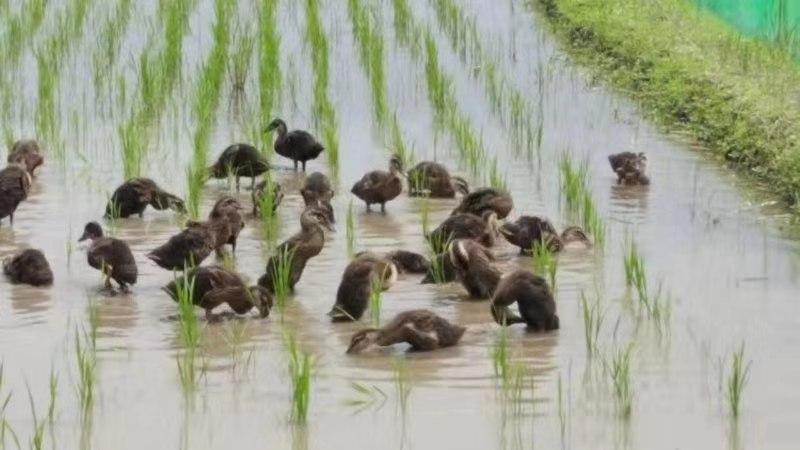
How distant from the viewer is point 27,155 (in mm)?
8945

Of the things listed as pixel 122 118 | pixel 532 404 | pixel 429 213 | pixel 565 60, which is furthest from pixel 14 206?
pixel 565 60

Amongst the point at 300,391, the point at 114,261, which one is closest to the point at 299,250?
the point at 114,261

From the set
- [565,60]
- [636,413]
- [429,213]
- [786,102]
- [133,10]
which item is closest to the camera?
[636,413]

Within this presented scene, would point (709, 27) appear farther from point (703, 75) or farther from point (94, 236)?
point (94, 236)

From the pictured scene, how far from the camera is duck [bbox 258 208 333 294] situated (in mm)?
6848

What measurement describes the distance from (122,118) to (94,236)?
121 inches

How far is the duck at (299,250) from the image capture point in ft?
22.5

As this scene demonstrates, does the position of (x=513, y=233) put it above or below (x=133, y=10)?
below

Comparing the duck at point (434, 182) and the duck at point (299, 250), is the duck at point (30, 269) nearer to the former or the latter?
the duck at point (299, 250)

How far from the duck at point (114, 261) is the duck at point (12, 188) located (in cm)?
112

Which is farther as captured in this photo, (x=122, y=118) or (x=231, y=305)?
(x=122, y=118)

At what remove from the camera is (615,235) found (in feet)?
26.0

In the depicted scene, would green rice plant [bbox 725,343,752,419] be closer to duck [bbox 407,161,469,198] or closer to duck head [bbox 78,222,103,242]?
duck head [bbox 78,222,103,242]

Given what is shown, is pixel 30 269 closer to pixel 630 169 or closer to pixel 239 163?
pixel 239 163
